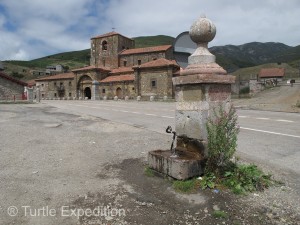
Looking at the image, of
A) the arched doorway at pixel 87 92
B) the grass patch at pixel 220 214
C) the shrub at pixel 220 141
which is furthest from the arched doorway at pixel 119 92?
the grass patch at pixel 220 214

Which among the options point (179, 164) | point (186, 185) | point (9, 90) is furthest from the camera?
point (9, 90)

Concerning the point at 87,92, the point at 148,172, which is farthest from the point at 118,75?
the point at 148,172

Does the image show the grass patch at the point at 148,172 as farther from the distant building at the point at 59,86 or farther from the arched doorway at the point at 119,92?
the distant building at the point at 59,86

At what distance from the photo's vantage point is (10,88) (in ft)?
108

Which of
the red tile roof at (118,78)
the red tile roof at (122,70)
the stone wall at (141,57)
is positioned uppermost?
the stone wall at (141,57)

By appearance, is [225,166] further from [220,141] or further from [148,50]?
[148,50]

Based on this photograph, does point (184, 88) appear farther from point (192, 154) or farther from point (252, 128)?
point (252, 128)

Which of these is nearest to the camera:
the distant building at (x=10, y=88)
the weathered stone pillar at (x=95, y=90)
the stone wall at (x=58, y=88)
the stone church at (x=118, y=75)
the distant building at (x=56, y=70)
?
the distant building at (x=10, y=88)

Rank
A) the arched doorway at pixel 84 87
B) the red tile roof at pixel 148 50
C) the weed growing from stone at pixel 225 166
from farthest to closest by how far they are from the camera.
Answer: the arched doorway at pixel 84 87 → the red tile roof at pixel 148 50 → the weed growing from stone at pixel 225 166

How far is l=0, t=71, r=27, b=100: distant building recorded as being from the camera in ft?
105

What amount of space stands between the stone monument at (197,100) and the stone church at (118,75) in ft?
116

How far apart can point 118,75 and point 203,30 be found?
151ft

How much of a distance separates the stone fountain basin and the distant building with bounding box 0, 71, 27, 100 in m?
31.3

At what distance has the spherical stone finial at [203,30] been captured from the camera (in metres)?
4.75
